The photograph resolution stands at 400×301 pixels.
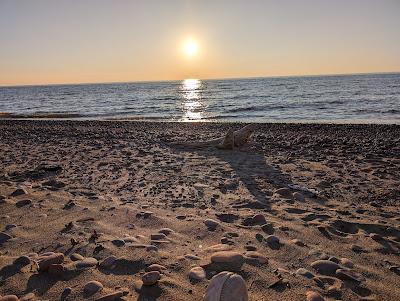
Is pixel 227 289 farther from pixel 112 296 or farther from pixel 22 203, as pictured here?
pixel 22 203

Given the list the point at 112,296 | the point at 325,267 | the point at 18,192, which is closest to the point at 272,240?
the point at 325,267

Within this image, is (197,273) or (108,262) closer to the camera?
(197,273)

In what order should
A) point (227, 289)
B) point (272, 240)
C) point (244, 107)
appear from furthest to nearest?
point (244, 107) → point (272, 240) → point (227, 289)

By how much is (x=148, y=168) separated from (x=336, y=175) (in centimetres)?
391

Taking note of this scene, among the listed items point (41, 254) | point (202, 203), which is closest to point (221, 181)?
point (202, 203)

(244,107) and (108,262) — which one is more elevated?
(108,262)

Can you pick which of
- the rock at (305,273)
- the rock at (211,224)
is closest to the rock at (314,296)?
the rock at (305,273)

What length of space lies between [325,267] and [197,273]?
45.8 inches

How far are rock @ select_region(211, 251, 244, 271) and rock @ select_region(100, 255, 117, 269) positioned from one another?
0.91 metres

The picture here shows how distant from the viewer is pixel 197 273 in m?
2.92

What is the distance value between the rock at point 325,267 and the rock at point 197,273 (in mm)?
1030

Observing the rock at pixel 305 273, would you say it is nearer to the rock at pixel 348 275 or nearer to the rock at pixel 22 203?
the rock at pixel 348 275

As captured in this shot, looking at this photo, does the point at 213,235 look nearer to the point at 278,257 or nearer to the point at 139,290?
the point at 278,257

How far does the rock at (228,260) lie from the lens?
10.00 ft
